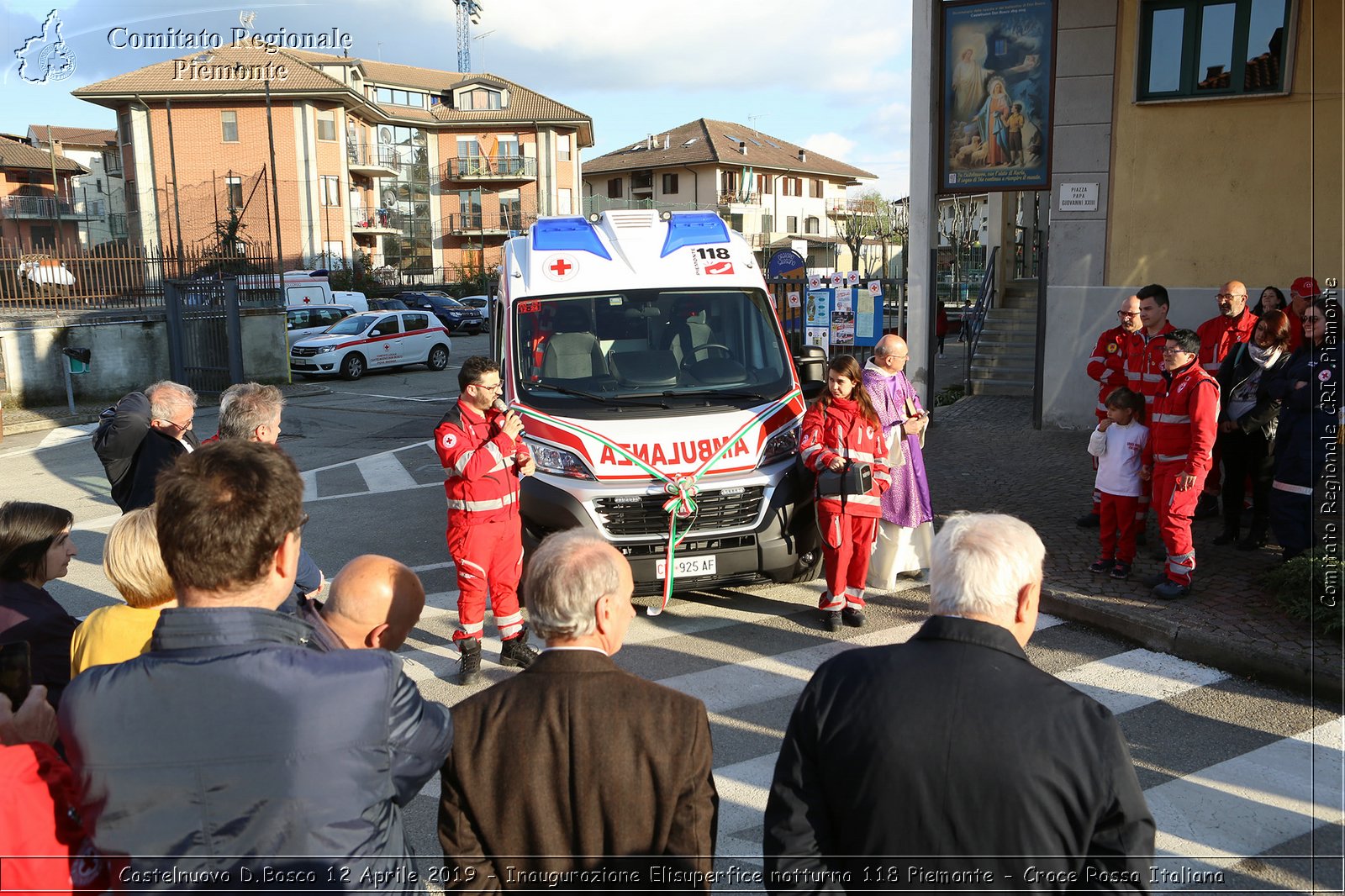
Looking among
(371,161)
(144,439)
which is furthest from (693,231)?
(371,161)

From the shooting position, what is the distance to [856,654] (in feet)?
7.70

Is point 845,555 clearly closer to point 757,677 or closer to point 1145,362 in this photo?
point 757,677

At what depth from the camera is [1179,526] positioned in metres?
6.72

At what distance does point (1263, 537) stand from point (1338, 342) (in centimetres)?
179

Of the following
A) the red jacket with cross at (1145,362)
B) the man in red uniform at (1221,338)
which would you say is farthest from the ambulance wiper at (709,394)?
the man in red uniform at (1221,338)

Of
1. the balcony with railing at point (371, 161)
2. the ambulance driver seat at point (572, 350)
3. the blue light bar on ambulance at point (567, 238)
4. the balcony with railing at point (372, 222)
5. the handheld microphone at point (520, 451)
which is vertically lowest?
the handheld microphone at point (520, 451)

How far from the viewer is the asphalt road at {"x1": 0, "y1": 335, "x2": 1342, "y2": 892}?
161 inches

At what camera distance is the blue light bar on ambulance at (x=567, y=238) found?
7910mm

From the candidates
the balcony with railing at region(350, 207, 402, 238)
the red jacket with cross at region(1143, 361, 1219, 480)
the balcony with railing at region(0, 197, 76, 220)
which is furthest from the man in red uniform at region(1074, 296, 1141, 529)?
the balcony with railing at region(0, 197, 76, 220)

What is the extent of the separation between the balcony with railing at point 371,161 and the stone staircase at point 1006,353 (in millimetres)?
48603

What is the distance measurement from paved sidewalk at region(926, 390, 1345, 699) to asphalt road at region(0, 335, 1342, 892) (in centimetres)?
14

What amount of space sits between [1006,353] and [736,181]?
6011 centimetres

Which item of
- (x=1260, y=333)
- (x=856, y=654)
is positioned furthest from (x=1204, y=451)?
(x=856, y=654)

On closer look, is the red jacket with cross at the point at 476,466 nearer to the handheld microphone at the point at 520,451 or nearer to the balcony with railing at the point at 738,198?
the handheld microphone at the point at 520,451
